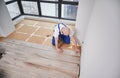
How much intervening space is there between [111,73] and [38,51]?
1.66 metres

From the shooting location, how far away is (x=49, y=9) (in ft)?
10.9

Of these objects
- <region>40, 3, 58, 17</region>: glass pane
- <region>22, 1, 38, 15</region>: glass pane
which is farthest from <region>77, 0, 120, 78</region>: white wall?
<region>22, 1, 38, 15</region>: glass pane

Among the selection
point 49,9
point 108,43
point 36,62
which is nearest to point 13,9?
point 49,9

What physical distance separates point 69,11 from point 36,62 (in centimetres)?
200

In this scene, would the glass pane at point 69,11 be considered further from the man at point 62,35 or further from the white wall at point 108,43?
the white wall at point 108,43

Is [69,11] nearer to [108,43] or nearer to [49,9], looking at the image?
[49,9]

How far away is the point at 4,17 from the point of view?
96.1 inches

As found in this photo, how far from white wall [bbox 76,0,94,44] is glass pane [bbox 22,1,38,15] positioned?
1.92m

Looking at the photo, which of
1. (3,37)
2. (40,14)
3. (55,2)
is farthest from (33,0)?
(3,37)

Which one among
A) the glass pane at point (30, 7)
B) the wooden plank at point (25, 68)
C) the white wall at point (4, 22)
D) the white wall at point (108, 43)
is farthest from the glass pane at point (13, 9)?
the white wall at point (108, 43)

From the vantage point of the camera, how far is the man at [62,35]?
6.30 ft

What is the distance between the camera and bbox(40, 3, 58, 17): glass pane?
320 cm

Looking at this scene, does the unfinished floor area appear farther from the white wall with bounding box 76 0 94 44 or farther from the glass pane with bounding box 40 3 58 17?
the glass pane with bounding box 40 3 58 17

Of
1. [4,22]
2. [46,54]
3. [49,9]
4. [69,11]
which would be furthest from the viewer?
[49,9]
